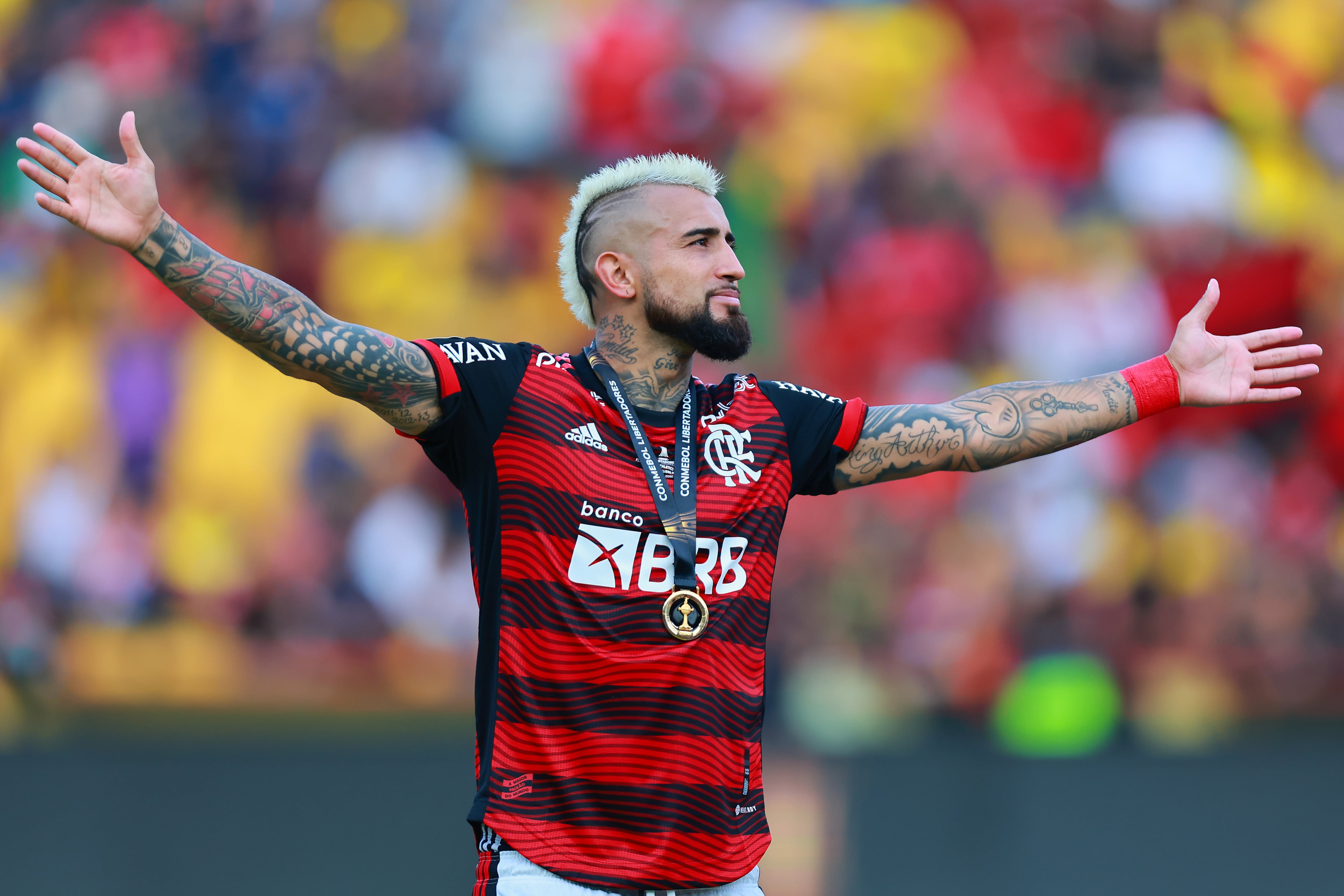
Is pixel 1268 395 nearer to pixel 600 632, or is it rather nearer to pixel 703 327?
pixel 703 327

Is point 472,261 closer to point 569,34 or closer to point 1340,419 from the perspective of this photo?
point 569,34

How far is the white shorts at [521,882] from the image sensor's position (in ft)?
9.91

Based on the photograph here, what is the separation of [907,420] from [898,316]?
417 centimetres

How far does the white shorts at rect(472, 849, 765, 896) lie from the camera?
302 cm

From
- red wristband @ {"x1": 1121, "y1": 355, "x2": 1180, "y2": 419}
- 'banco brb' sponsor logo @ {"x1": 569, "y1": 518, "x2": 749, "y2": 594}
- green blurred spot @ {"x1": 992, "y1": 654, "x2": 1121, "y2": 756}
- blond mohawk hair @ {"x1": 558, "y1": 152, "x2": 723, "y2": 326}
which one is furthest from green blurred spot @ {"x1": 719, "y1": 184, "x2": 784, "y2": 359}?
'banco brb' sponsor logo @ {"x1": 569, "y1": 518, "x2": 749, "y2": 594}

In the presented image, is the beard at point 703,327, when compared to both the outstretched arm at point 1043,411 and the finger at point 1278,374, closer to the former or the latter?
the outstretched arm at point 1043,411

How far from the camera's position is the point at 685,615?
319 centimetres

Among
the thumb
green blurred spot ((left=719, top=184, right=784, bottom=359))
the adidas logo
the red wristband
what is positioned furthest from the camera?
green blurred spot ((left=719, top=184, right=784, bottom=359))

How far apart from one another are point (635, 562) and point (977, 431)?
1037 mm

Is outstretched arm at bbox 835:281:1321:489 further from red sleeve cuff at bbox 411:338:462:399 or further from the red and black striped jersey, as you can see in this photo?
red sleeve cuff at bbox 411:338:462:399

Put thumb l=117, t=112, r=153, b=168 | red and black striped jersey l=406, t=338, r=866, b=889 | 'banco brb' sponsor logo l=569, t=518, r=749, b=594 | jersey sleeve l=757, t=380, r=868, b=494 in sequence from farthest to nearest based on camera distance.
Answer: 1. jersey sleeve l=757, t=380, r=868, b=494
2. 'banco brb' sponsor logo l=569, t=518, r=749, b=594
3. red and black striped jersey l=406, t=338, r=866, b=889
4. thumb l=117, t=112, r=153, b=168

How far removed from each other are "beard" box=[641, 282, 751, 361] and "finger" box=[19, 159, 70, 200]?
1438mm

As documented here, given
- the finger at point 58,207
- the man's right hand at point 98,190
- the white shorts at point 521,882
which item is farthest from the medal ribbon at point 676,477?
the finger at point 58,207

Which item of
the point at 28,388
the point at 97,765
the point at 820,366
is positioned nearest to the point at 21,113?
the point at 28,388
